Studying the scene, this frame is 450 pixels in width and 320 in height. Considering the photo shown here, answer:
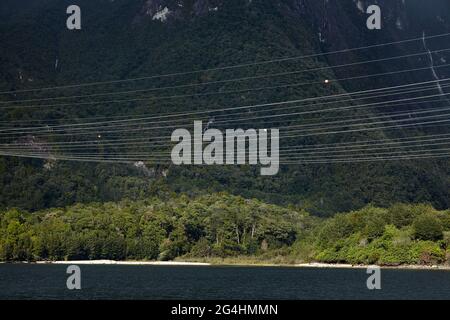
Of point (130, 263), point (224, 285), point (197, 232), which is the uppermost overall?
point (197, 232)

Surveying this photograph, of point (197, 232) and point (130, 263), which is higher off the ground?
point (197, 232)

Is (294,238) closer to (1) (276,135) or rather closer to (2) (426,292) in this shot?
(1) (276,135)

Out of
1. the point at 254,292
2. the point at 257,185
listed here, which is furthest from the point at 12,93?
the point at 254,292

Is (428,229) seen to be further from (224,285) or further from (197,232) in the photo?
(197,232)

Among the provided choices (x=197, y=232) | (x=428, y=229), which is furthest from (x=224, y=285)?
(x=197, y=232)

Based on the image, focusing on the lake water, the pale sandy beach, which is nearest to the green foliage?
the lake water

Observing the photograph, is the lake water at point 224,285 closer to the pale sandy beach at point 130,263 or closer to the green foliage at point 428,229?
the green foliage at point 428,229

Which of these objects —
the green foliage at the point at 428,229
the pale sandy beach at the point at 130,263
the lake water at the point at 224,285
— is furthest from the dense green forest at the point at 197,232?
the lake water at the point at 224,285
